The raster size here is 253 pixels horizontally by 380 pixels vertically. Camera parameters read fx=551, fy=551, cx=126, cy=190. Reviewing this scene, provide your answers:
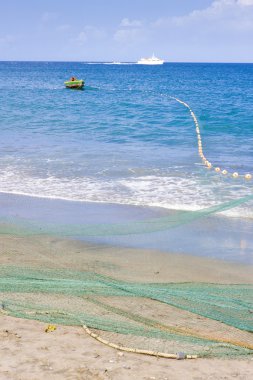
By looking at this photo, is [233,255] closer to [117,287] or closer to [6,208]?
[117,287]

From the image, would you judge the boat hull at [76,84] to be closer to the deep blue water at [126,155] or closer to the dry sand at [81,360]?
the deep blue water at [126,155]

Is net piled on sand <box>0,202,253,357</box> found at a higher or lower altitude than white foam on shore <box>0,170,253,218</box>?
lower

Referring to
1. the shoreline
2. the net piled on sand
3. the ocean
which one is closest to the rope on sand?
the net piled on sand

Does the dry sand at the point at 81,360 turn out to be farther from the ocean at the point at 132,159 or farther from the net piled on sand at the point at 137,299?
the ocean at the point at 132,159

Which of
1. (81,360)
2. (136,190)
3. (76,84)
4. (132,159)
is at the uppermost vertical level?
(76,84)

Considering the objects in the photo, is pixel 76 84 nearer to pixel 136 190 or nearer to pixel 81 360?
pixel 136 190

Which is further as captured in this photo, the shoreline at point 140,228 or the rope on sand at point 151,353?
the shoreline at point 140,228

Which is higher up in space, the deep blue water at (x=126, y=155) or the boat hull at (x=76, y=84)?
the boat hull at (x=76, y=84)

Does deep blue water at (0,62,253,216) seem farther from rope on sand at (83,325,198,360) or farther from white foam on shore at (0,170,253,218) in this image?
rope on sand at (83,325,198,360)

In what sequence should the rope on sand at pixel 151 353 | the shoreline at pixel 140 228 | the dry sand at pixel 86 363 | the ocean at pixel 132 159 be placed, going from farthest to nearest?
1. the ocean at pixel 132 159
2. the shoreline at pixel 140 228
3. the rope on sand at pixel 151 353
4. the dry sand at pixel 86 363

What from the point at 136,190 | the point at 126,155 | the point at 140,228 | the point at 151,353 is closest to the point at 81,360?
the point at 151,353

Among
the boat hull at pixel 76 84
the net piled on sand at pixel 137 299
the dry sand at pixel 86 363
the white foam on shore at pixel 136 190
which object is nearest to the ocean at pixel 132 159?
the white foam on shore at pixel 136 190

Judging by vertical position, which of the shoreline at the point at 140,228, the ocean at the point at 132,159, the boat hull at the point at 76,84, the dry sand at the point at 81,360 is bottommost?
the dry sand at the point at 81,360

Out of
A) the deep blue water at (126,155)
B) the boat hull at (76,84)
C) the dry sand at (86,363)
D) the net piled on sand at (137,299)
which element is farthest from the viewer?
the boat hull at (76,84)
